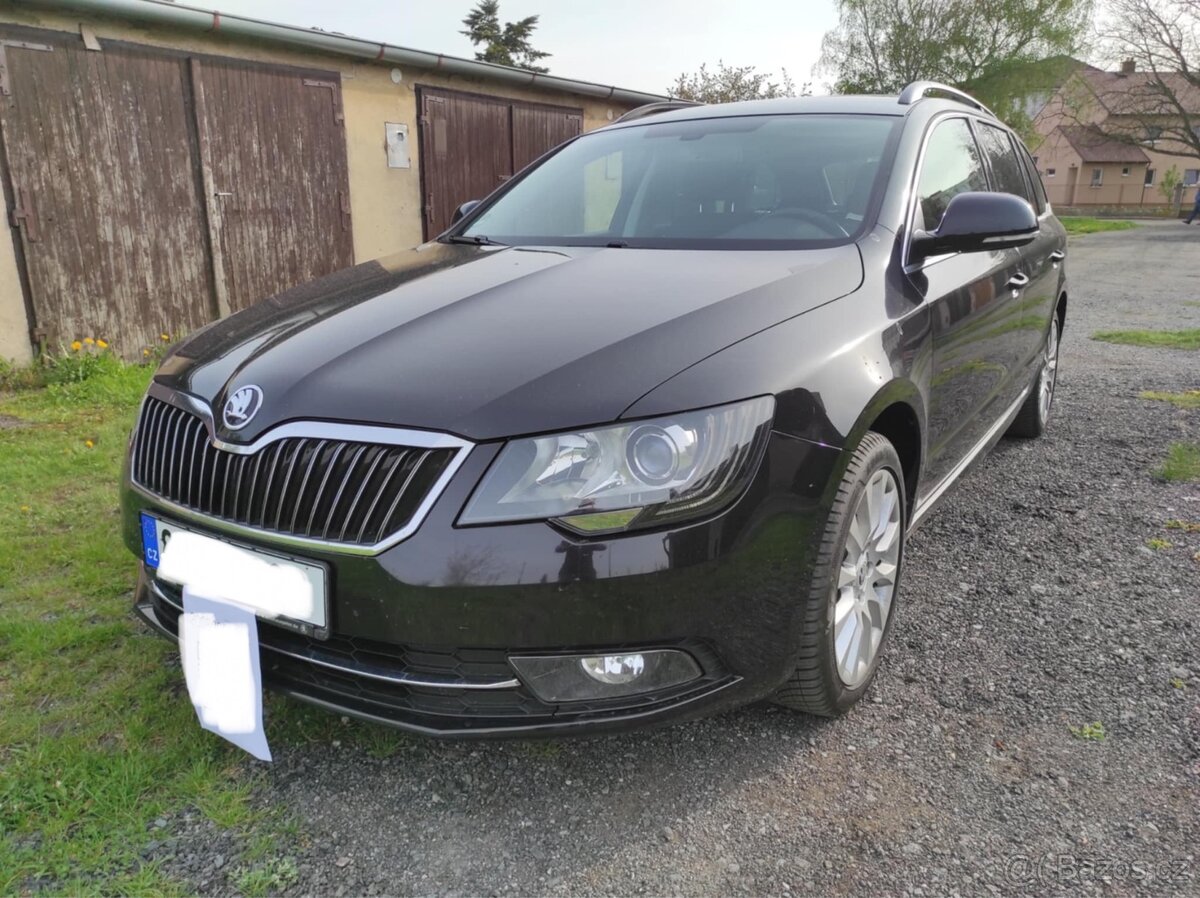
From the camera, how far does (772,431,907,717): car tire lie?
6.26 feet

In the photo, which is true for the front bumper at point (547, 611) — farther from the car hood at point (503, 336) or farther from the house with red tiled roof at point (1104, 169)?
the house with red tiled roof at point (1104, 169)

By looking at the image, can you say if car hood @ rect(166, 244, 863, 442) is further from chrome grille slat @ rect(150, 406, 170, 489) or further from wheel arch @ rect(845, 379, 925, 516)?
wheel arch @ rect(845, 379, 925, 516)

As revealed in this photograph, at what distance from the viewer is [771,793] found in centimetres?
196

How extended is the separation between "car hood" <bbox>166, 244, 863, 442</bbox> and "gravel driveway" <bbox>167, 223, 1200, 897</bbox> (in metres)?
0.86

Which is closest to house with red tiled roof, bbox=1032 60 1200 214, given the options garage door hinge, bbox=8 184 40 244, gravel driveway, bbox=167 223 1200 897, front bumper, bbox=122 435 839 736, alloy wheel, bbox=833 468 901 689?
garage door hinge, bbox=8 184 40 244

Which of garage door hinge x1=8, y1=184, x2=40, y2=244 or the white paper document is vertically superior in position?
garage door hinge x1=8, y1=184, x2=40, y2=244

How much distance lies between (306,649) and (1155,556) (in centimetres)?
296

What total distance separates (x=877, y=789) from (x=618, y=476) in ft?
3.22

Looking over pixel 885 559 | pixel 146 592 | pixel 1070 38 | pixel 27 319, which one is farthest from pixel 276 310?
pixel 1070 38

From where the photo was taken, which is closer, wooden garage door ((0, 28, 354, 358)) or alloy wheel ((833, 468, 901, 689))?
alloy wheel ((833, 468, 901, 689))

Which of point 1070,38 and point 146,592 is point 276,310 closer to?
point 146,592

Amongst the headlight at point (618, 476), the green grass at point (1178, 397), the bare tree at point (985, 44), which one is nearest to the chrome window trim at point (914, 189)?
the headlight at point (618, 476)

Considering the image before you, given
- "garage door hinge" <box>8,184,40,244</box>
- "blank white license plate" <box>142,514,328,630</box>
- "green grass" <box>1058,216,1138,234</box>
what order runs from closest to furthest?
1. "blank white license plate" <box>142,514,328,630</box>
2. "garage door hinge" <box>8,184,40,244</box>
3. "green grass" <box>1058,216,1138,234</box>

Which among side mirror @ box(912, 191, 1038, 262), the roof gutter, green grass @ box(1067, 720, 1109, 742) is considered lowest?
green grass @ box(1067, 720, 1109, 742)
